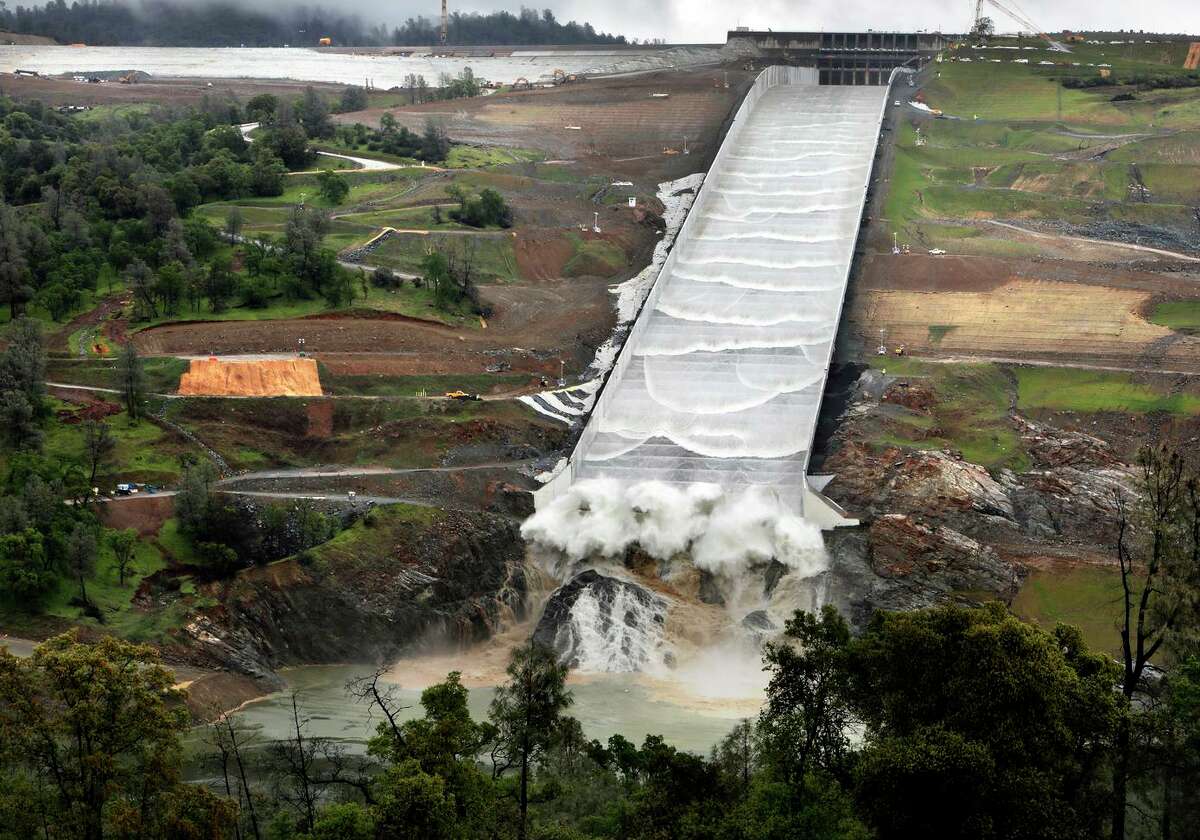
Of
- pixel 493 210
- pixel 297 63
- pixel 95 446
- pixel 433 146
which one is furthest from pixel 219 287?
pixel 297 63

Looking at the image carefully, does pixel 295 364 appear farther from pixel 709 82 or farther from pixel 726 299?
pixel 709 82

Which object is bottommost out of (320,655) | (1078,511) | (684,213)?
(320,655)

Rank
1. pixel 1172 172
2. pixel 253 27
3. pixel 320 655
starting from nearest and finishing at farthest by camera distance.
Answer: pixel 320 655 < pixel 1172 172 < pixel 253 27

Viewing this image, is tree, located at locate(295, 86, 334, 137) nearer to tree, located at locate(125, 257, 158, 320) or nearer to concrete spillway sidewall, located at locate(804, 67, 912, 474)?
tree, located at locate(125, 257, 158, 320)

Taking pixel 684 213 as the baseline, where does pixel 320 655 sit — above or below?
below

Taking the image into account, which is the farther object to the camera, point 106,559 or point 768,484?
point 768,484

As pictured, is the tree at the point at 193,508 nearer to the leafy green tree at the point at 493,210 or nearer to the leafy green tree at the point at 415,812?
the leafy green tree at the point at 415,812

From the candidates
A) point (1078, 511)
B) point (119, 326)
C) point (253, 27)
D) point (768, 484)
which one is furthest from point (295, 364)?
point (253, 27)
